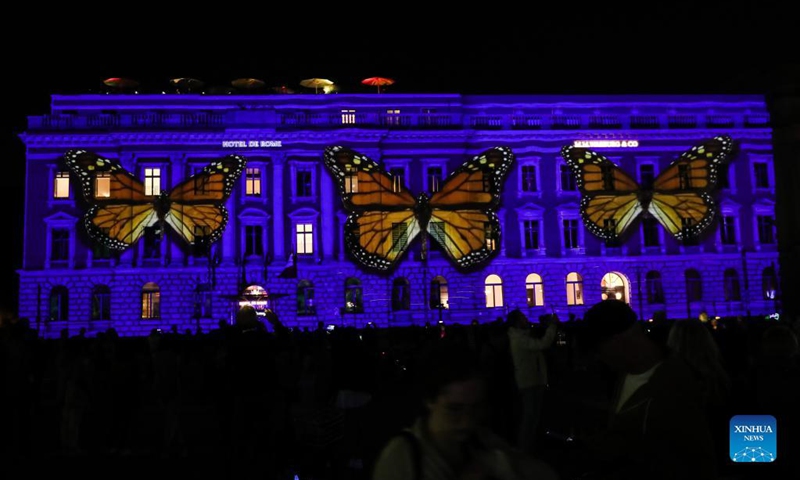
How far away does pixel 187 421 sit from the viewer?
20359 mm

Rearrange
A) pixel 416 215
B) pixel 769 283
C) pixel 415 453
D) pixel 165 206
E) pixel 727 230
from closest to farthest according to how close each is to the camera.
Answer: pixel 415 453
pixel 416 215
pixel 165 206
pixel 769 283
pixel 727 230

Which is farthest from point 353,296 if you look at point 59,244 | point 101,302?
Result: point 59,244

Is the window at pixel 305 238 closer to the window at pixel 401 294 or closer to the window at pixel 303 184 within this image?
the window at pixel 303 184

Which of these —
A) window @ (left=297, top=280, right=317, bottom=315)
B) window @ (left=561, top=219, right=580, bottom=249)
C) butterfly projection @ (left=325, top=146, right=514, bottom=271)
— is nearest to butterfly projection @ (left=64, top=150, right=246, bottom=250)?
window @ (left=297, top=280, right=317, bottom=315)

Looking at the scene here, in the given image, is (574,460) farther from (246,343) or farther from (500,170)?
(500,170)

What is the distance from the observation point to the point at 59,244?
51.3m

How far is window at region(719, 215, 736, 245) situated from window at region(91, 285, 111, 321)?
120 ft

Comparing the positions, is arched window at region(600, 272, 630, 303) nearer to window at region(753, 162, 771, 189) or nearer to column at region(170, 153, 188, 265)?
window at region(753, 162, 771, 189)

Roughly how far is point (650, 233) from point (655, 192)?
7538mm

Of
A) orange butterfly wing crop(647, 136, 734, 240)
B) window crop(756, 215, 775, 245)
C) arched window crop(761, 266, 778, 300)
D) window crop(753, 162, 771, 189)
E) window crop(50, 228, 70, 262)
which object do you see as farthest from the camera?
window crop(753, 162, 771, 189)

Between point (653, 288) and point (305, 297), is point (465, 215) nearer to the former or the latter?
point (305, 297)

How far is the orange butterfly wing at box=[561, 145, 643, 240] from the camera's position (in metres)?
47.2

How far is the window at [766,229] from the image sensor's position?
56.3 meters

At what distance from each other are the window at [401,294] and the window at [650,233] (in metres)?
15.0
